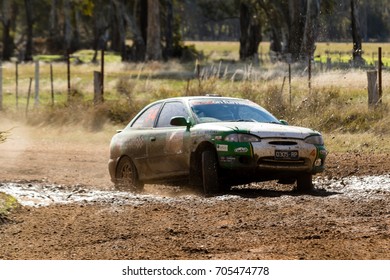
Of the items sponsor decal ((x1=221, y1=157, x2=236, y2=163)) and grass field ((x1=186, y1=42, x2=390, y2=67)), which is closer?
sponsor decal ((x1=221, y1=157, x2=236, y2=163))

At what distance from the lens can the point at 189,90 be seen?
83.8ft

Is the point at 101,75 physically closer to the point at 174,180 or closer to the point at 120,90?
the point at 120,90

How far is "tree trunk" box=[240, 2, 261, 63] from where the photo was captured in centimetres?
6712

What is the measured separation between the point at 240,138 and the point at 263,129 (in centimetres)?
33

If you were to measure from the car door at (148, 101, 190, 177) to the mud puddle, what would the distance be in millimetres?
357

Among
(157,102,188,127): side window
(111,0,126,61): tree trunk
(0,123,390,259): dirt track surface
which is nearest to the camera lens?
(0,123,390,259): dirt track surface

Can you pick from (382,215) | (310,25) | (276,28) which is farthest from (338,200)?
(276,28)

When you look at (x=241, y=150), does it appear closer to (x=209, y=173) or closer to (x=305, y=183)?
(x=209, y=173)

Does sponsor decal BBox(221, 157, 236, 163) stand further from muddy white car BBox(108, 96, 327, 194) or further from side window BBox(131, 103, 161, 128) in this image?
side window BBox(131, 103, 161, 128)

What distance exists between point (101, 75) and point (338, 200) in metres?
16.2

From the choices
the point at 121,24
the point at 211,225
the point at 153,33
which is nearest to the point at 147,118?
the point at 211,225

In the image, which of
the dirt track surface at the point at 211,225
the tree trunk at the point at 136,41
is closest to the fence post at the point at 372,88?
the dirt track surface at the point at 211,225

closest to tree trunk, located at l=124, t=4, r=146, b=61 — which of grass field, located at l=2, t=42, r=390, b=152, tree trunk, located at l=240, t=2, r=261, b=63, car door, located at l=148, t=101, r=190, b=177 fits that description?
tree trunk, located at l=240, t=2, r=261, b=63

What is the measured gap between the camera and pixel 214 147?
13617mm
